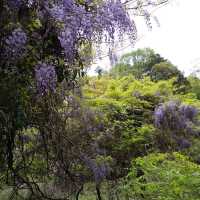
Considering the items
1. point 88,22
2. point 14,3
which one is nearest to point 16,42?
point 14,3

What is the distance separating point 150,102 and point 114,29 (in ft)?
23.2

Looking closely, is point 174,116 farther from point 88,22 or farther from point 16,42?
point 16,42

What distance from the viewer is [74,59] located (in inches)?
164

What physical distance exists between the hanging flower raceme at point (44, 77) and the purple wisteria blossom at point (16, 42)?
0.26m

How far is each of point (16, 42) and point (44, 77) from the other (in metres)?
0.40

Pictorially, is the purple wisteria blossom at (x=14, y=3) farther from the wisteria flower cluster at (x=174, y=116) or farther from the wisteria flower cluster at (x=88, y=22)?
the wisteria flower cluster at (x=174, y=116)

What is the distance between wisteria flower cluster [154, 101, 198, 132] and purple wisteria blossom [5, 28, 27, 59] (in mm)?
7398

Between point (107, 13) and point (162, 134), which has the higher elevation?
point (107, 13)

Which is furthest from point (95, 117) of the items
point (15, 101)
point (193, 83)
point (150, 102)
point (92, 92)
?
point (193, 83)

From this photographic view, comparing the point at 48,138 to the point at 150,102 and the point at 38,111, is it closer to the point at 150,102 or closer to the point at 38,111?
the point at 38,111

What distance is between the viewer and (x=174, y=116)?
11.1 m

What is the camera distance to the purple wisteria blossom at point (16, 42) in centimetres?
348

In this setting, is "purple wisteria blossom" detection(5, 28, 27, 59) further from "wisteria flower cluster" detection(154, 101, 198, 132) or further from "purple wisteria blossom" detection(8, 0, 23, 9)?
"wisteria flower cluster" detection(154, 101, 198, 132)

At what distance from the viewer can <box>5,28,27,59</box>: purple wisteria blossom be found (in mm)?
3482
